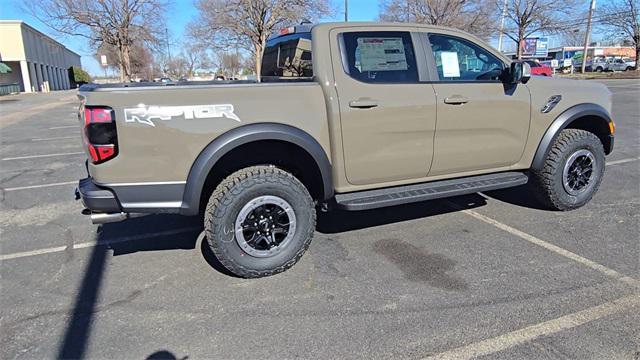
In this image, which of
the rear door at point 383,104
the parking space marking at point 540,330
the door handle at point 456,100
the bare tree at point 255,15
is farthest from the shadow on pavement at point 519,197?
the bare tree at point 255,15

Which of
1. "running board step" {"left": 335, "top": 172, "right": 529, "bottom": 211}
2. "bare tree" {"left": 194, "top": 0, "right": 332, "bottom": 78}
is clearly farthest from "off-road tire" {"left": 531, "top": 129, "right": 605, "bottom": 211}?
"bare tree" {"left": 194, "top": 0, "right": 332, "bottom": 78}

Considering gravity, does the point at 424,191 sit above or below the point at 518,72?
below

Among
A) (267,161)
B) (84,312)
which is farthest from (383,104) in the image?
(84,312)

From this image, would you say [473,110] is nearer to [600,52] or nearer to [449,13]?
[449,13]

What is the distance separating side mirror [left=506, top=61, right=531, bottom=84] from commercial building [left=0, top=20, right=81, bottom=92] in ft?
192

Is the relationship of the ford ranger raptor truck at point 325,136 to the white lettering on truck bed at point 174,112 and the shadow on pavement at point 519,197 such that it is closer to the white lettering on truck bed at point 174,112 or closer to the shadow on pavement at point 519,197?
the white lettering on truck bed at point 174,112

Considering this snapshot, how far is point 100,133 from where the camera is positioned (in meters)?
2.98

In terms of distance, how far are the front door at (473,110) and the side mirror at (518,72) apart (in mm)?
103

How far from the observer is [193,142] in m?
3.12

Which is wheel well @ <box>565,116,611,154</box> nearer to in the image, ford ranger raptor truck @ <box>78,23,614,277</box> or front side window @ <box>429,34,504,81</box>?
ford ranger raptor truck @ <box>78,23,614,277</box>

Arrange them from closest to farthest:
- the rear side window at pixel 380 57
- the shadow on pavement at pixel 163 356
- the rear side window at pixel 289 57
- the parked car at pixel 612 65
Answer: the shadow on pavement at pixel 163 356 → the rear side window at pixel 380 57 → the rear side window at pixel 289 57 → the parked car at pixel 612 65

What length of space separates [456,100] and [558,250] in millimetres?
1627

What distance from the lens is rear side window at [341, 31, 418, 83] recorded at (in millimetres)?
3632

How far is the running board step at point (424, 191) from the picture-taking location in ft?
12.0
